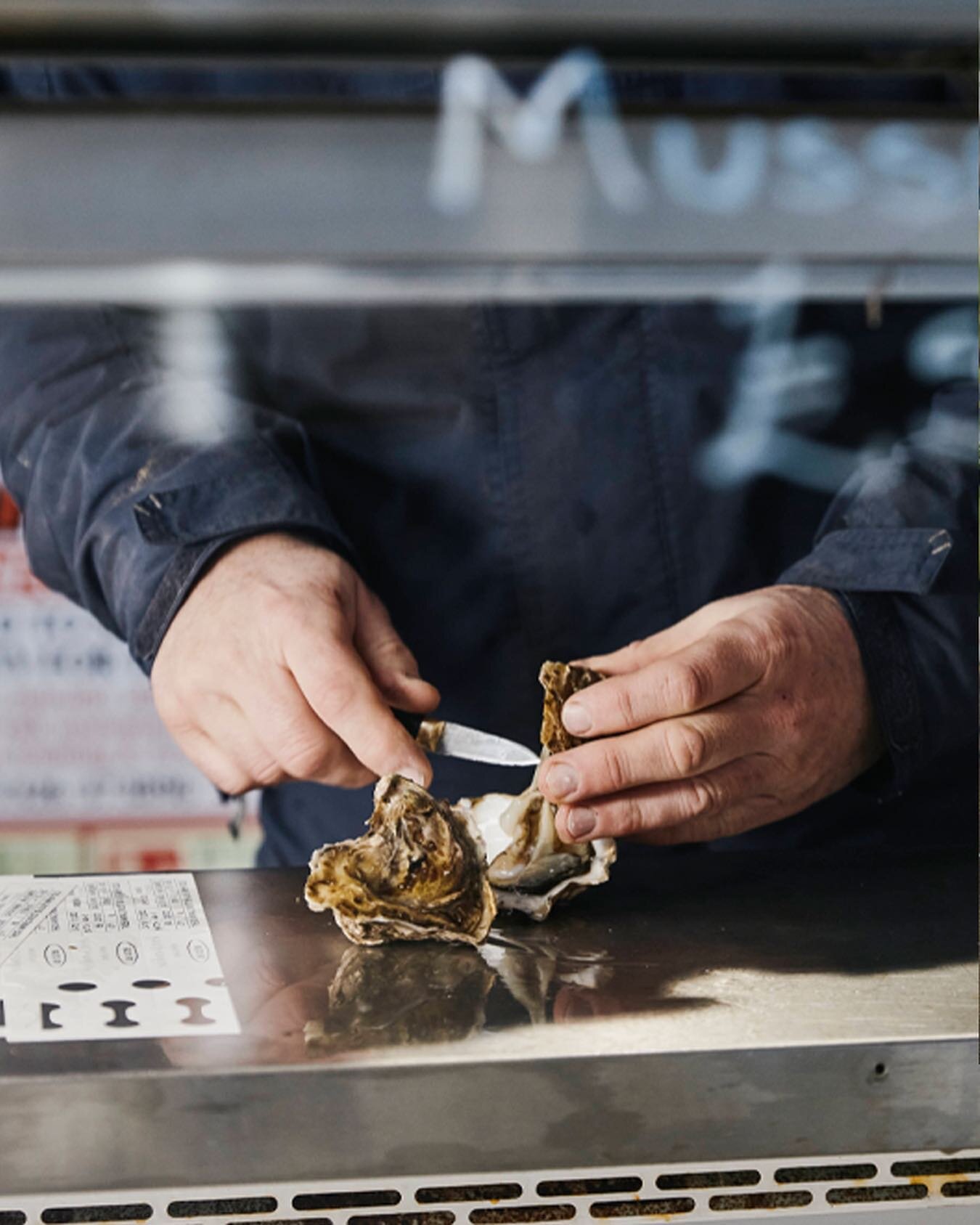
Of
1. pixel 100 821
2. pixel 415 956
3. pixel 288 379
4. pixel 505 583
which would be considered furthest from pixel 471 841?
pixel 100 821

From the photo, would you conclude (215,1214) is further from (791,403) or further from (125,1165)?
(791,403)

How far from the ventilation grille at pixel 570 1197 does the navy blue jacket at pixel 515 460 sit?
683mm

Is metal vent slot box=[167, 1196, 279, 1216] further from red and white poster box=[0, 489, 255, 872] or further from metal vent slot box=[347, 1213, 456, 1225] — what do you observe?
red and white poster box=[0, 489, 255, 872]

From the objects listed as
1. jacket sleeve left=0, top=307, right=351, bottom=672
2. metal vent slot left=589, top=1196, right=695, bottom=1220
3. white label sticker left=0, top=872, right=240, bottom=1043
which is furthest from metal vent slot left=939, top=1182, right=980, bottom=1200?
jacket sleeve left=0, top=307, right=351, bottom=672

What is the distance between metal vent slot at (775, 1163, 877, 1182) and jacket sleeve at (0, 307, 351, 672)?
622mm

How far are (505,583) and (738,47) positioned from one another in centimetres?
70

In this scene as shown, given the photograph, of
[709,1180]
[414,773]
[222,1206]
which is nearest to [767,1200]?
[709,1180]

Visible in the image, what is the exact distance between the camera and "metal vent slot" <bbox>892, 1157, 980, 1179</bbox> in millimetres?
564

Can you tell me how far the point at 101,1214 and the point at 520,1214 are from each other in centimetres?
17

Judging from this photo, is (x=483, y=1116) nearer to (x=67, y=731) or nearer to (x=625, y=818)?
(x=625, y=818)

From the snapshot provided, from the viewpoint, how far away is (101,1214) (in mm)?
520

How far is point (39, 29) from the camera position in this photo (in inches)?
23.8

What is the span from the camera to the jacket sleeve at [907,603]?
1.00 metres

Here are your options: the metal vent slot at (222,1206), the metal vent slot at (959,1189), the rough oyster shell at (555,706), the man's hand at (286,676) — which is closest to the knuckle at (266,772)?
the man's hand at (286,676)
